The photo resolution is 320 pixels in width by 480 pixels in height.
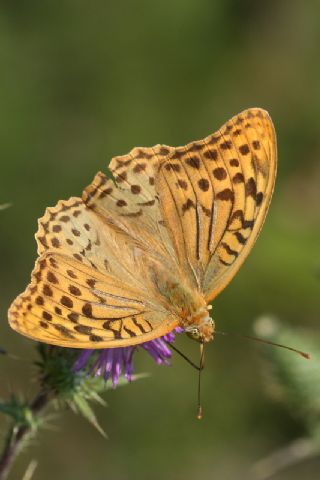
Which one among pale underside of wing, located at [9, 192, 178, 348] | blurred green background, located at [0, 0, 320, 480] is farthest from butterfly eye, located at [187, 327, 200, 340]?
blurred green background, located at [0, 0, 320, 480]

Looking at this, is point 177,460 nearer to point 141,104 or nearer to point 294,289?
point 294,289

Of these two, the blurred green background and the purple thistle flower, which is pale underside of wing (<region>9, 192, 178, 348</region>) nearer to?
the purple thistle flower

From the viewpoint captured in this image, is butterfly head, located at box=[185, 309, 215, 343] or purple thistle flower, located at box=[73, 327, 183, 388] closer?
butterfly head, located at box=[185, 309, 215, 343]

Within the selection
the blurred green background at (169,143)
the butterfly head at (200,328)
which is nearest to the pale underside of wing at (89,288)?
the butterfly head at (200,328)

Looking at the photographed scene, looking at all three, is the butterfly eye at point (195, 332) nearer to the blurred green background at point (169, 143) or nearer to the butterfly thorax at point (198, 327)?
the butterfly thorax at point (198, 327)

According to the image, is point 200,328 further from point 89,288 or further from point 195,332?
point 89,288

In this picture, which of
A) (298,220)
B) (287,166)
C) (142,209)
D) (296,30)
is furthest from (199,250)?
(296,30)

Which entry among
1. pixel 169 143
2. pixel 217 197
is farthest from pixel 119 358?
pixel 169 143
